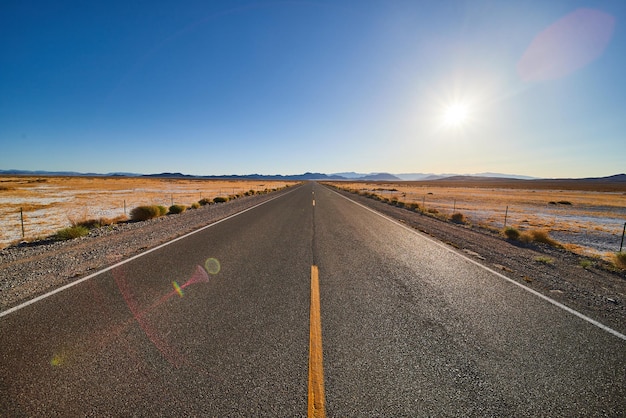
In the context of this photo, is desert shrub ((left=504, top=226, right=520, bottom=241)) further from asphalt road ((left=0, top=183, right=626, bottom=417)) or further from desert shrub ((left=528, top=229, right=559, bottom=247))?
asphalt road ((left=0, top=183, right=626, bottom=417))

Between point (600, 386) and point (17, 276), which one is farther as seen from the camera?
point (17, 276)

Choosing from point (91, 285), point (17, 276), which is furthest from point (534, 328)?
point (17, 276)

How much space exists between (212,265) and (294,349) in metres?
3.75

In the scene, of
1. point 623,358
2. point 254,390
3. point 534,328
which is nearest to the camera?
point 254,390

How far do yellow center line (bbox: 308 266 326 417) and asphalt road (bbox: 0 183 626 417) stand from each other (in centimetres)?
6

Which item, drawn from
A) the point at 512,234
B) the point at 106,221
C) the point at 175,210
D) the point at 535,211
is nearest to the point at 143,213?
the point at 106,221

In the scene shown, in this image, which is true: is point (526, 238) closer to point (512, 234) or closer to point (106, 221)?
point (512, 234)

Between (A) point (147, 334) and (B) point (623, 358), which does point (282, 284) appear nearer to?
(A) point (147, 334)

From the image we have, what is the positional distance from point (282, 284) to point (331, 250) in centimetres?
280

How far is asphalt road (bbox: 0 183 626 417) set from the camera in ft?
7.84

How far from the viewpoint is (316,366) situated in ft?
9.16

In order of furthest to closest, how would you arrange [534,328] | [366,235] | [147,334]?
[366,235], [534,328], [147,334]

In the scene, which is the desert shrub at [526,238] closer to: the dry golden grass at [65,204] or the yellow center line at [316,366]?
the yellow center line at [316,366]

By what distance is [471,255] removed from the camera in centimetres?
776
